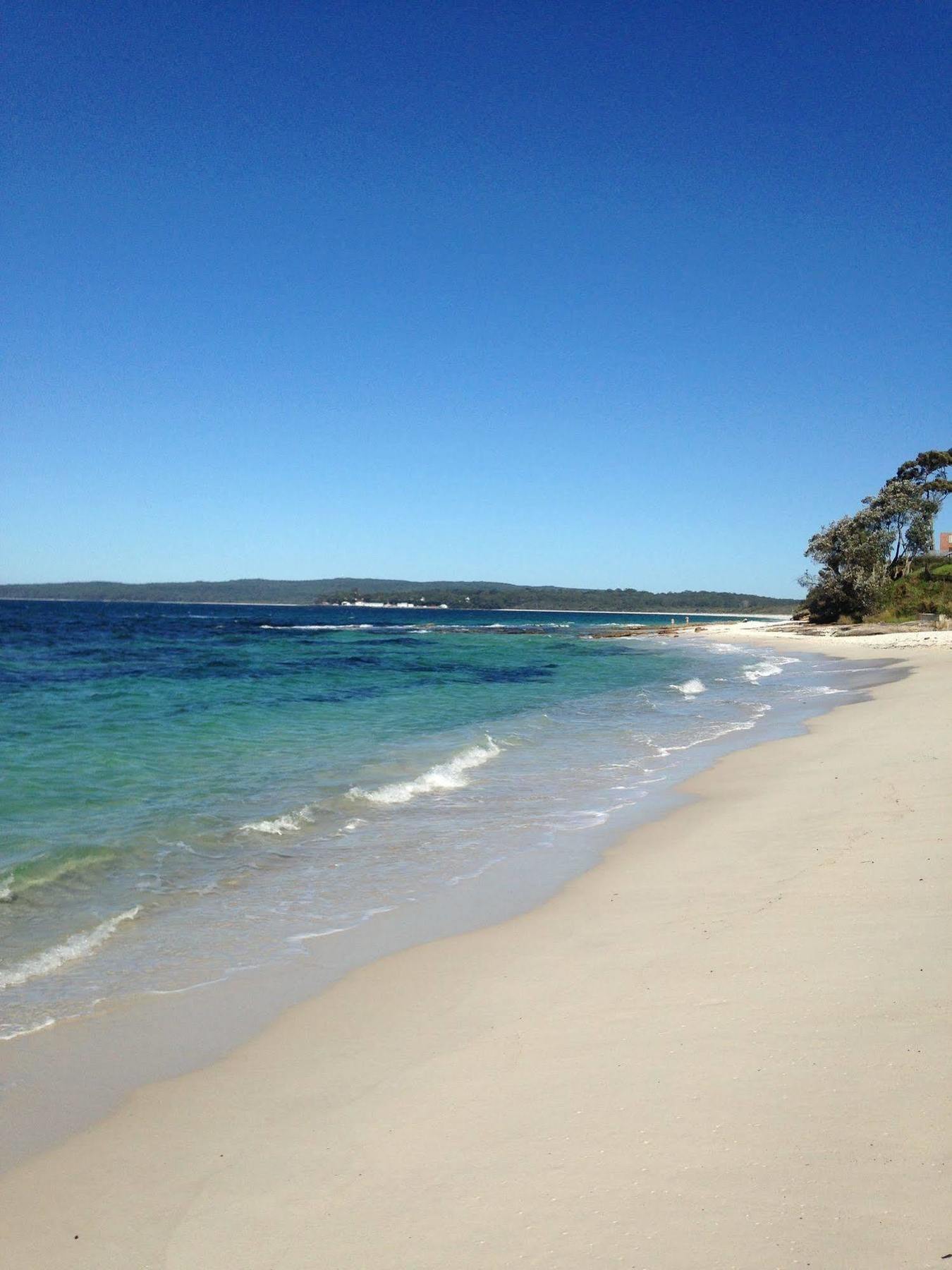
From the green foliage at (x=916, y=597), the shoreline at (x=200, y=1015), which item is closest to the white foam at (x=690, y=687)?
the shoreline at (x=200, y=1015)

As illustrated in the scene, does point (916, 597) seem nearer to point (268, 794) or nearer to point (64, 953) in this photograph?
point (268, 794)

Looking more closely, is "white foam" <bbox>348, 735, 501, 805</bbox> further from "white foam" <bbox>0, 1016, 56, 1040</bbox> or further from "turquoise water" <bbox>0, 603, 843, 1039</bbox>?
"white foam" <bbox>0, 1016, 56, 1040</bbox>

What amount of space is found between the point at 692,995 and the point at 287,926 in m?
3.14

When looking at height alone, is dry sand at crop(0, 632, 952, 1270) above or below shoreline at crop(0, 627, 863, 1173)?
above

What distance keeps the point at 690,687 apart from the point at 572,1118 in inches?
860

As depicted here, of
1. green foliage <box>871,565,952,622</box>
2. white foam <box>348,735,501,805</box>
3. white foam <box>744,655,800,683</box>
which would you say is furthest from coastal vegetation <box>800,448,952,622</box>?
white foam <box>348,735,501,805</box>

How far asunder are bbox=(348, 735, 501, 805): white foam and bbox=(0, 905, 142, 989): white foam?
4.36 metres

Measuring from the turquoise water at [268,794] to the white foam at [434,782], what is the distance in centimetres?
5

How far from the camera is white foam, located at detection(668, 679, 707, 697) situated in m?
23.2

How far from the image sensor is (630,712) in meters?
19.0

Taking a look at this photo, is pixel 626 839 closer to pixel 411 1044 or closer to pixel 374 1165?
pixel 411 1044

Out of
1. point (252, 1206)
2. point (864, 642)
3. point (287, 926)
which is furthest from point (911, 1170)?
point (864, 642)

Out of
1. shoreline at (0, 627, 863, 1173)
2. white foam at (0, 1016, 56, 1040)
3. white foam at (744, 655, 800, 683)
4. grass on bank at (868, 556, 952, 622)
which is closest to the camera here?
shoreline at (0, 627, 863, 1173)

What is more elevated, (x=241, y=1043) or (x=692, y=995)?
(x=692, y=995)
